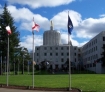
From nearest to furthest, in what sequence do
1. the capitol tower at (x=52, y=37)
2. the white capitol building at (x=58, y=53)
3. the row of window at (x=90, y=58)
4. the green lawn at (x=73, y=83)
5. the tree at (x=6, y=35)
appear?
the green lawn at (x=73, y=83)
the tree at (x=6, y=35)
the row of window at (x=90, y=58)
the white capitol building at (x=58, y=53)
the capitol tower at (x=52, y=37)

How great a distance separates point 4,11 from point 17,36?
26.5ft

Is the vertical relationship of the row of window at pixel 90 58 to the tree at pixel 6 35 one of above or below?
below

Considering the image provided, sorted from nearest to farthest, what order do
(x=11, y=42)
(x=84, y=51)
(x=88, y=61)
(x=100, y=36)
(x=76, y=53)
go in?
(x=11, y=42), (x=100, y=36), (x=88, y=61), (x=84, y=51), (x=76, y=53)

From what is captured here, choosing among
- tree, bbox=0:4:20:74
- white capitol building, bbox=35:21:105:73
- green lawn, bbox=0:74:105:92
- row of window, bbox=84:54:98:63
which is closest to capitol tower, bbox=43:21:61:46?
white capitol building, bbox=35:21:105:73

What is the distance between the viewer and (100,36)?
117 m

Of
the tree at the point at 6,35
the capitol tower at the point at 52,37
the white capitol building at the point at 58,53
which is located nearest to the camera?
the tree at the point at 6,35

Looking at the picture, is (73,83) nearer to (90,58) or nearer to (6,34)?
(6,34)

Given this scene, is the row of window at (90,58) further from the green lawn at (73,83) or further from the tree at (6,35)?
the green lawn at (73,83)

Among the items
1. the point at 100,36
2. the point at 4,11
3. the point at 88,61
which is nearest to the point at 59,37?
the point at 88,61

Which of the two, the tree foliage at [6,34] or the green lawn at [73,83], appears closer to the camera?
the green lawn at [73,83]

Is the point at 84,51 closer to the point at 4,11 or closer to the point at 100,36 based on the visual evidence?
the point at 100,36

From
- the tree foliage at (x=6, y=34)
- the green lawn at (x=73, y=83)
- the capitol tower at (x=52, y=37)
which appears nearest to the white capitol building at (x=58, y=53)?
the capitol tower at (x=52, y=37)

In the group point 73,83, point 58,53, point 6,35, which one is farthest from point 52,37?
point 73,83

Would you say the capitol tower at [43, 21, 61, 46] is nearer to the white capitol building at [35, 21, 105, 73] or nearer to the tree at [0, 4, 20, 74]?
the white capitol building at [35, 21, 105, 73]
